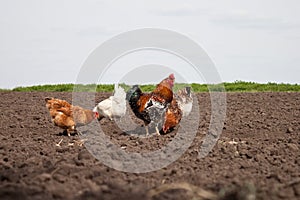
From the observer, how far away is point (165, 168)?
5.36m

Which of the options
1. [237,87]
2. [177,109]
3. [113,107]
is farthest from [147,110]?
[237,87]

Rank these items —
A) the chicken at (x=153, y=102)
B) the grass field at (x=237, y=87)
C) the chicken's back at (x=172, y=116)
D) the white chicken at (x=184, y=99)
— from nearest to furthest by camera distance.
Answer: the chicken at (x=153, y=102) → the chicken's back at (x=172, y=116) → the white chicken at (x=184, y=99) → the grass field at (x=237, y=87)

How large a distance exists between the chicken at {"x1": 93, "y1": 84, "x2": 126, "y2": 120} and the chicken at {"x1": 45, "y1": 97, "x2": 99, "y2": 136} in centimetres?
66

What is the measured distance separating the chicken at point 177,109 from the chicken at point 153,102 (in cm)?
14

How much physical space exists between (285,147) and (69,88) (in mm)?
11510

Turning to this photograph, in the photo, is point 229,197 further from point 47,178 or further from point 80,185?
point 47,178

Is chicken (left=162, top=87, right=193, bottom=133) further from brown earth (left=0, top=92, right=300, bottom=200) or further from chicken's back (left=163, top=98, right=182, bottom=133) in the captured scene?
brown earth (left=0, top=92, right=300, bottom=200)

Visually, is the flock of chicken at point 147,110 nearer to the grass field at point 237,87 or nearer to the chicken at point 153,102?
the chicken at point 153,102

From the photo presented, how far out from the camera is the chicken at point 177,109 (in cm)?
783

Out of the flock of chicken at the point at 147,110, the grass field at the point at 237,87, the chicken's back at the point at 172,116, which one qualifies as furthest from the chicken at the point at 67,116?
the grass field at the point at 237,87

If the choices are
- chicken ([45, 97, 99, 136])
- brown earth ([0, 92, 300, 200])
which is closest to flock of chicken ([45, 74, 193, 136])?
chicken ([45, 97, 99, 136])

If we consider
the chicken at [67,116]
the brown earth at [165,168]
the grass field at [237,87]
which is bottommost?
the brown earth at [165,168]

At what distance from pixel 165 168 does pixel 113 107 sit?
146 inches

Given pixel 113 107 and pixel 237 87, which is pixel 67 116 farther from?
pixel 237 87
